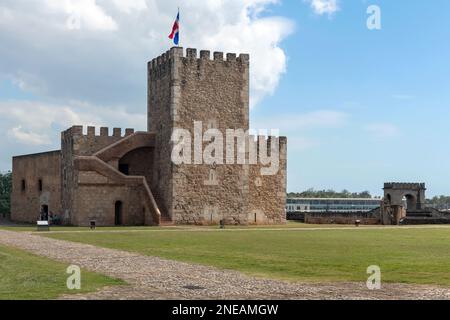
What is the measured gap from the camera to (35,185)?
53.9 m

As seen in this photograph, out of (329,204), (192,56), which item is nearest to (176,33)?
(192,56)

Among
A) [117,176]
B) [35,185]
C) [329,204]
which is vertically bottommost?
[329,204]

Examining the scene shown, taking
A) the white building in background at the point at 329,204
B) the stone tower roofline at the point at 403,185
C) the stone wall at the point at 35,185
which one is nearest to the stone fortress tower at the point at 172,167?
the stone wall at the point at 35,185

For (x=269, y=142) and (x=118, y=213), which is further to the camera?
(x=269, y=142)

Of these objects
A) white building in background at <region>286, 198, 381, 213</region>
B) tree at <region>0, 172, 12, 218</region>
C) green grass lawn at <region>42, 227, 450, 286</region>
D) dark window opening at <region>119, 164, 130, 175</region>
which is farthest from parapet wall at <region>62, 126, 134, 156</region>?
white building in background at <region>286, 198, 381, 213</region>

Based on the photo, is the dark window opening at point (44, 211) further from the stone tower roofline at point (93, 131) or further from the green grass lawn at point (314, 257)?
the green grass lawn at point (314, 257)

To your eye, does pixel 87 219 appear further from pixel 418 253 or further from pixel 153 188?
pixel 418 253

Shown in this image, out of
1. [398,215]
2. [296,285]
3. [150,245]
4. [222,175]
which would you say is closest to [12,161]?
[222,175]

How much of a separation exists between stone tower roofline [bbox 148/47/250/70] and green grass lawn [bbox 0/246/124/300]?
95.3ft

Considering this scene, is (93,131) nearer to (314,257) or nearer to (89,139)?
(89,139)

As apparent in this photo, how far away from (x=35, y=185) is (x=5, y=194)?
60.8 ft

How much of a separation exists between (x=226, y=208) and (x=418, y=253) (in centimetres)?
2643

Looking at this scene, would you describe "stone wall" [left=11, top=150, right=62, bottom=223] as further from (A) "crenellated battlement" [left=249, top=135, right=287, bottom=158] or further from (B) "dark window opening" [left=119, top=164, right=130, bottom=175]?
(A) "crenellated battlement" [left=249, top=135, right=287, bottom=158]

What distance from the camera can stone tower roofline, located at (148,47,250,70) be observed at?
45750mm
